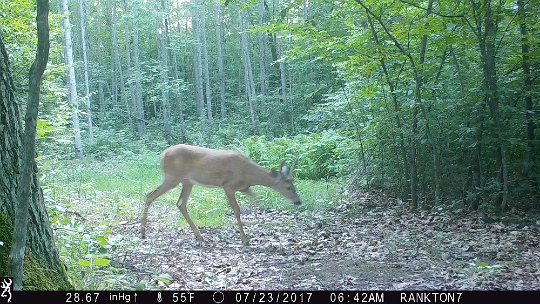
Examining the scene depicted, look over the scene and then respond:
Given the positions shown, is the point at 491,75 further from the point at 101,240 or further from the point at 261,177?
the point at 101,240

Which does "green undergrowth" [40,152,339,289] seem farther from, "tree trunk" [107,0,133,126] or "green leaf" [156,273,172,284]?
"tree trunk" [107,0,133,126]

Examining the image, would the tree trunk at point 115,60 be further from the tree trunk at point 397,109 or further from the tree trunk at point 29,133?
the tree trunk at point 29,133

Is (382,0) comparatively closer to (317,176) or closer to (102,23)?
(317,176)

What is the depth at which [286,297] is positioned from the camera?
4.05 meters

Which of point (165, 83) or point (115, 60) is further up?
point (115, 60)

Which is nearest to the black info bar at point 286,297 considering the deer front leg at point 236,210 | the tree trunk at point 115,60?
the deer front leg at point 236,210

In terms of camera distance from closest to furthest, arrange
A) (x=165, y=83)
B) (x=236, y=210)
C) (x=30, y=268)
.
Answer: (x=30, y=268), (x=236, y=210), (x=165, y=83)

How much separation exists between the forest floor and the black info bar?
450 mm

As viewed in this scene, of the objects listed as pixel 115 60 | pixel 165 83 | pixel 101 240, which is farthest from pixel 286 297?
pixel 115 60

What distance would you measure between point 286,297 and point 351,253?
2.58 m

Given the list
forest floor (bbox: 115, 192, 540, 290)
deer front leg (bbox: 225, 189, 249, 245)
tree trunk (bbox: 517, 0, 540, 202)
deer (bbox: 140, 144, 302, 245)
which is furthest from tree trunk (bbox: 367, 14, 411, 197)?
deer front leg (bbox: 225, 189, 249, 245)

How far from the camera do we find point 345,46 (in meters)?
9.24

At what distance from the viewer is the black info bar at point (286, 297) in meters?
3.58

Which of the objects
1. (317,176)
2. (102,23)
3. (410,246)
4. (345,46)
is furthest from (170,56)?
(410,246)
